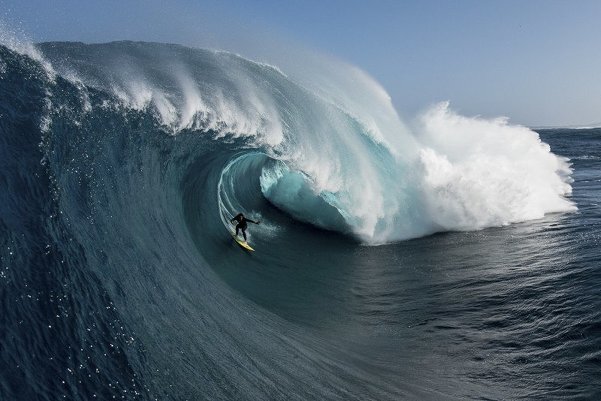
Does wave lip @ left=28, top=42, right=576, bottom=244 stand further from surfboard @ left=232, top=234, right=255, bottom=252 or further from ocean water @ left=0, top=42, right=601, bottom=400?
surfboard @ left=232, top=234, right=255, bottom=252

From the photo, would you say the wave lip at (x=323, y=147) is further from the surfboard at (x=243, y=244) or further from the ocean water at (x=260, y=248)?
the surfboard at (x=243, y=244)

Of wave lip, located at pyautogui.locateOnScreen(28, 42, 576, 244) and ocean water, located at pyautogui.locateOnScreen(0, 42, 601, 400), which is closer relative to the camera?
ocean water, located at pyautogui.locateOnScreen(0, 42, 601, 400)

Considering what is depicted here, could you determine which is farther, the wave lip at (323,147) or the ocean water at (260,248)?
the wave lip at (323,147)

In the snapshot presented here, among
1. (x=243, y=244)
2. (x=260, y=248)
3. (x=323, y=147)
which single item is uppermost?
(x=323, y=147)

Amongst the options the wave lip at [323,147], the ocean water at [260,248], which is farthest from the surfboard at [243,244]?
the wave lip at [323,147]

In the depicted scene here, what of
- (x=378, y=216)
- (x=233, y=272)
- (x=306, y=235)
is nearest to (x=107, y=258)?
(x=233, y=272)

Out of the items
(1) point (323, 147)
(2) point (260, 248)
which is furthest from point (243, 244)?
(1) point (323, 147)

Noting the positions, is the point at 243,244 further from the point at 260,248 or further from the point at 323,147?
the point at 323,147

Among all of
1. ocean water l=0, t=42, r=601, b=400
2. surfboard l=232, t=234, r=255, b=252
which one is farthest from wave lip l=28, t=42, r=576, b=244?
surfboard l=232, t=234, r=255, b=252

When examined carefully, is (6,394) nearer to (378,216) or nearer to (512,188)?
(378,216)
